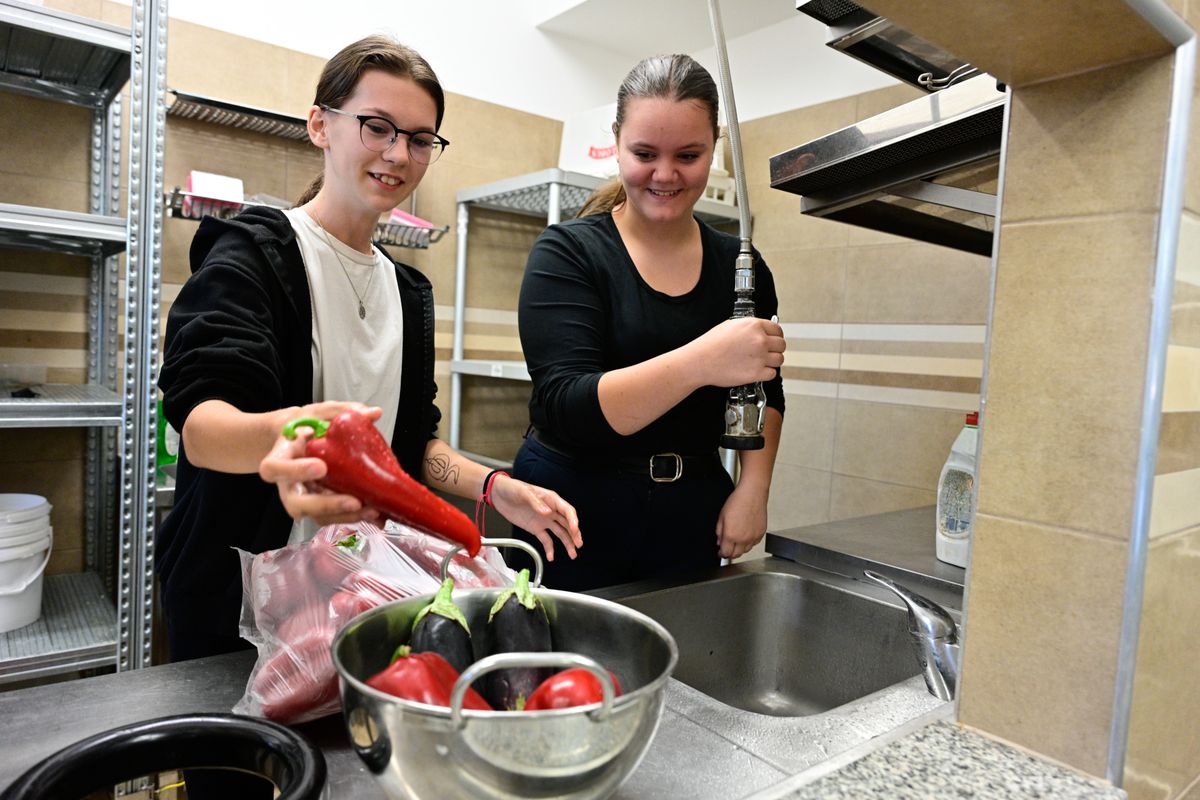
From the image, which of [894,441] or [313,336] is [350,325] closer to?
[313,336]

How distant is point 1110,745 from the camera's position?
Result: 54cm

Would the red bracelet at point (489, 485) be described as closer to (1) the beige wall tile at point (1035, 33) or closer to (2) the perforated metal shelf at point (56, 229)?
(1) the beige wall tile at point (1035, 33)

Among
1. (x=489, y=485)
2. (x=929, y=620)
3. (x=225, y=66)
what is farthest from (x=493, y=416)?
(x=929, y=620)

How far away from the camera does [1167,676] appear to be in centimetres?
61

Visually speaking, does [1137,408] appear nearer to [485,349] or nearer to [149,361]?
[149,361]

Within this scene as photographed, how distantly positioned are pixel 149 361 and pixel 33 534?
41cm

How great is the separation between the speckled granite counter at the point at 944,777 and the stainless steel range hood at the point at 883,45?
2.36ft

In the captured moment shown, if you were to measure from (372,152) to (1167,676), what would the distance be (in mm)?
920

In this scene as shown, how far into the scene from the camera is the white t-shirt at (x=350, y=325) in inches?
36.0

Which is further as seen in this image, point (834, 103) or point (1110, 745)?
point (834, 103)

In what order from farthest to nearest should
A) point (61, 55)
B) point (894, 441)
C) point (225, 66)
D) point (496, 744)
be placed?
point (894, 441) → point (225, 66) → point (61, 55) → point (496, 744)

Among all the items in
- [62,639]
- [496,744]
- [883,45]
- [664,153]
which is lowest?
[62,639]

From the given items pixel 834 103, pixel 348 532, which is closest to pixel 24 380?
pixel 348 532

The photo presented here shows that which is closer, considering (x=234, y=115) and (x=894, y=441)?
(x=234, y=115)
